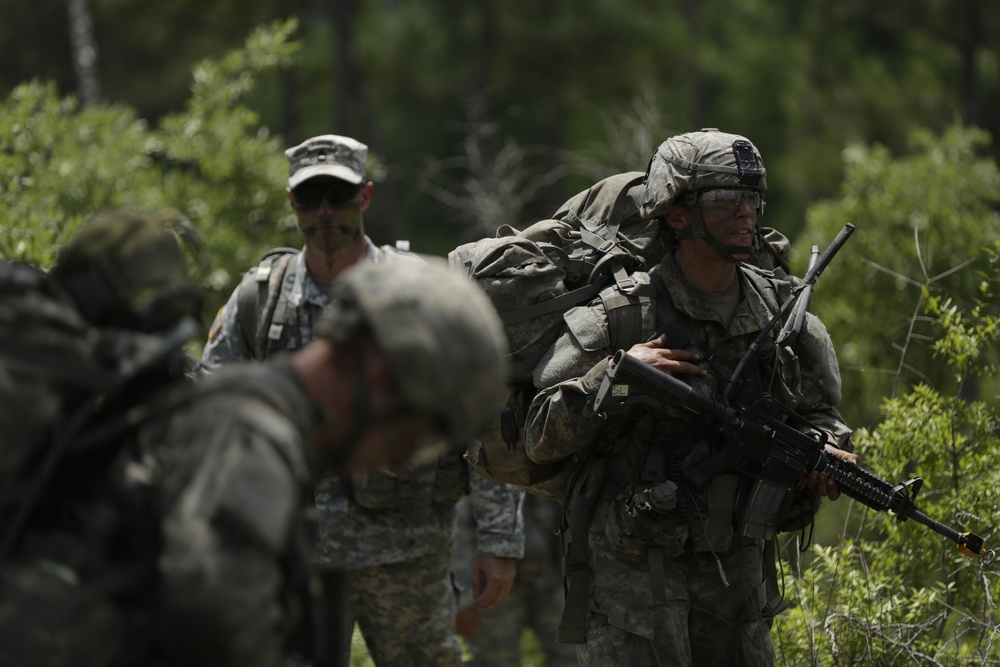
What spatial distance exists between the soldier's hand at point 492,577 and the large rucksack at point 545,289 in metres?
0.66

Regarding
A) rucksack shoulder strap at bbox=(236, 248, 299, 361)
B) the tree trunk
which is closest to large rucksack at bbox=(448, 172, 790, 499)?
rucksack shoulder strap at bbox=(236, 248, 299, 361)

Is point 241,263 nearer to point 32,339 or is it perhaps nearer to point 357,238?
point 357,238

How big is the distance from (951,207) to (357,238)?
5.56 meters

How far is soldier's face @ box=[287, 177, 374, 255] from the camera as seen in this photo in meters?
4.93

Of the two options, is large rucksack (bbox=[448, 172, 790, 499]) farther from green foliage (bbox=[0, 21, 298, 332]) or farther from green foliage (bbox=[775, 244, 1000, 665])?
green foliage (bbox=[0, 21, 298, 332])

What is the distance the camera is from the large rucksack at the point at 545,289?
14.0 feet

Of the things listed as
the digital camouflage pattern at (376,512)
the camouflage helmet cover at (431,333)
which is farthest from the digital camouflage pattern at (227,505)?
the digital camouflage pattern at (376,512)

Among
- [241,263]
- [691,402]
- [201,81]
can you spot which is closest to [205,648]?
[691,402]

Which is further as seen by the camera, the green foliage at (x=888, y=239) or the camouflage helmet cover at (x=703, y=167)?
the green foliage at (x=888, y=239)

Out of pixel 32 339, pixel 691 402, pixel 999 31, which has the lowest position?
pixel 32 339

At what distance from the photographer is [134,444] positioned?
2357 millimetres

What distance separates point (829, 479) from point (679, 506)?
0.52 meters

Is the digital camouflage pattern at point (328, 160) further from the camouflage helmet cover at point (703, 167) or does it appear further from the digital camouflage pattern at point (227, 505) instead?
the digital camouflage pattern at point (227, 505)

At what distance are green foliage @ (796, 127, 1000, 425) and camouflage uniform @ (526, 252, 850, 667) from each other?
11.5ft
